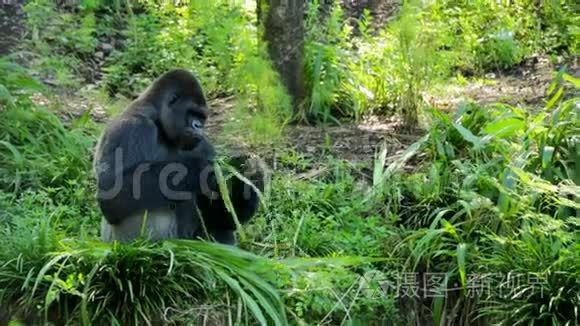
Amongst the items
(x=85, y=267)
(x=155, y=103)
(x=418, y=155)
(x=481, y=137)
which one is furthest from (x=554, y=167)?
(x=85, y=267)

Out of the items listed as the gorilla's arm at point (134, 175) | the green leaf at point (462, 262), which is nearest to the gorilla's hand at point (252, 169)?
the gorilla's arm at point (134, 175)

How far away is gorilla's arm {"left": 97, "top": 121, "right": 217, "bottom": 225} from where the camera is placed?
498cm

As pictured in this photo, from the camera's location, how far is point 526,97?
744 cm

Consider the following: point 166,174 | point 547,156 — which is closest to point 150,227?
point 166,174

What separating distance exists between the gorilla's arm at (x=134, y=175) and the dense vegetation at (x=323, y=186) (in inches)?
9.7

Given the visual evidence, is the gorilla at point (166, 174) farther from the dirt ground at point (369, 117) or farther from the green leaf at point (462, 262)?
the dirt ground at point (369, 117)

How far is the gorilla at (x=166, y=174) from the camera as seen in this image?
501 centimetres

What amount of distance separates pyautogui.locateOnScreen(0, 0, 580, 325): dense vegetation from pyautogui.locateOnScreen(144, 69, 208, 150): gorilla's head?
23.4 inches

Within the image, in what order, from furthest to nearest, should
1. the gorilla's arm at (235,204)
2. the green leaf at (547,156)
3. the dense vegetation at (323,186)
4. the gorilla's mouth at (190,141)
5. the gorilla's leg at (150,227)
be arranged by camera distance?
the green leaf at (547,156), the gorilla's arm at (235,204), the gorilla's mouth at (190,141), the gorilla's leg at (150,227), the dense vegetation at (323,186)

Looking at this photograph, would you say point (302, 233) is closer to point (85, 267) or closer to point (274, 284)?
point (274, 284)

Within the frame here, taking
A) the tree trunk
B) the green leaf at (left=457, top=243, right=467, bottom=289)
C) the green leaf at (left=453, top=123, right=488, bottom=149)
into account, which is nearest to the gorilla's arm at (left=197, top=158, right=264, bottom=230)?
the green leaf at (left=457, top=243, right=467, bottom=289)

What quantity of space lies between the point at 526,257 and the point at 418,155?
1.47 meters

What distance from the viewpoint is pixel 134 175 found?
5.00 meters

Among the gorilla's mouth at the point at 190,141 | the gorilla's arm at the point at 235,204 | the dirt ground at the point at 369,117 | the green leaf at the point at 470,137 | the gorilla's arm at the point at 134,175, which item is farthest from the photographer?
the dirt ground at the point at 369,117
